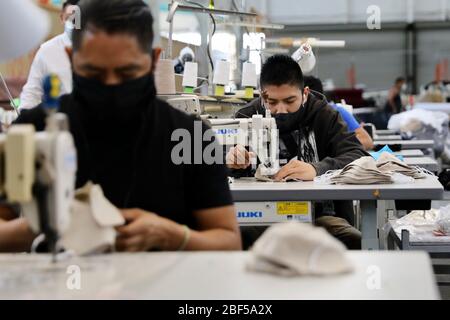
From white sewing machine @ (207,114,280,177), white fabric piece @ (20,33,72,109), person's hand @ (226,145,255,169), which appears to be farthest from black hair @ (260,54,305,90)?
white fabric piece @ (20,33,72,109)

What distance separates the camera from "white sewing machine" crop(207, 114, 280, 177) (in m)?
3.25

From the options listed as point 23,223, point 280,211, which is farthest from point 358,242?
point 23,223

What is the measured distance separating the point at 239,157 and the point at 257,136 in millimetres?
122

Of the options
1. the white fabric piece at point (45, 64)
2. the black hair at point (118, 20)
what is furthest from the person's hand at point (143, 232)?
the white fabric piece at point (45, 64)

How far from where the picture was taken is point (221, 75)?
172 inches

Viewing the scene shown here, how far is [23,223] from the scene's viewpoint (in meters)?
1.73

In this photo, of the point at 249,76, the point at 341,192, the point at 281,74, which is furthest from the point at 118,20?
the point at 249,76

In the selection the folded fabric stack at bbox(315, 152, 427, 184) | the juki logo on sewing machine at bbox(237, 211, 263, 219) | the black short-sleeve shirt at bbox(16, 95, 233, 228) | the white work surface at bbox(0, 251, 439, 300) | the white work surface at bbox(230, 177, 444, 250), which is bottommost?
the juki logo on sewing machine at bbox(237, 211, 263, 219)

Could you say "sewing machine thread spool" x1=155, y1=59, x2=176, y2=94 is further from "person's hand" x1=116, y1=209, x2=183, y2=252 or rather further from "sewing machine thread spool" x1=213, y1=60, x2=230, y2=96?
"person's hand" x1=116, y1=209, x2=183, y2=252

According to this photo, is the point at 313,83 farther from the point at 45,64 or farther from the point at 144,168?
the point at 144,168

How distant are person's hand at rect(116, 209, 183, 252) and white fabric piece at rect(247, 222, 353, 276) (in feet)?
1.05

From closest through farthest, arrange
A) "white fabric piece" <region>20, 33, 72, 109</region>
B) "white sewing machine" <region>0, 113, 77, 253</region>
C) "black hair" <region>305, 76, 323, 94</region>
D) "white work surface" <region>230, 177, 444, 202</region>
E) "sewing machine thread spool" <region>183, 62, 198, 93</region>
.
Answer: "white sewing machine" <region>0, 113, 77, 253</region>
"white work surface" <region>230, 177, 444, 202</region>
"white fabric piece" <region>20, 33, 72, 109</region>
"sewing machine thread spool" <region>183, 62, 198, 93</region>
"black hair" <region>305, 76, 323, 94</region>

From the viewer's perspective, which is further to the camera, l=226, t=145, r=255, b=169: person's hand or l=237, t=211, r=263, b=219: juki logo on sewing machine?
l=226, t=145, r=255, b=169: person's hand
